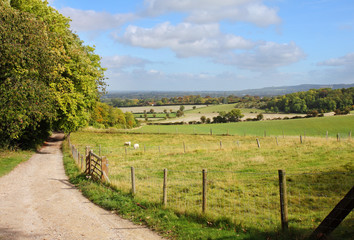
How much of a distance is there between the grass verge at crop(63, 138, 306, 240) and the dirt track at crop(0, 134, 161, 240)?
1.17 ft

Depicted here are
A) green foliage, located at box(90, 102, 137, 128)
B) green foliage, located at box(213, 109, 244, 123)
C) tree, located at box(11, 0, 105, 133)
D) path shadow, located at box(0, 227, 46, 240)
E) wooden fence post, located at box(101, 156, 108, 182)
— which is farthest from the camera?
Answer: green foliage, located at box(213, 109, 244, 123)

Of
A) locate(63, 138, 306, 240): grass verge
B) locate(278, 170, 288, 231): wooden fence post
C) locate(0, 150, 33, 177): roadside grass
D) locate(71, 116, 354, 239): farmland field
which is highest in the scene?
locate(278, 170, 288, 231): wooden fence post

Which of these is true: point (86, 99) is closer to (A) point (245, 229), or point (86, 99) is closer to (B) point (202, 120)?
(A) point (245, 229)

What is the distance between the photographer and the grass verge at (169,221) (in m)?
7.91

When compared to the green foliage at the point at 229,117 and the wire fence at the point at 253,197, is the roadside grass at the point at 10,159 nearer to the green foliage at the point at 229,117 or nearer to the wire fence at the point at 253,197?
the wire fence at the point at 253,197

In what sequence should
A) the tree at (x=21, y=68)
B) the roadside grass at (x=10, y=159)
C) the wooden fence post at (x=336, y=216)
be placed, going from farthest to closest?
1. the roadside grass at (x=10, y=159)
2. the tree at (x=21, y=68)
3. the wooden fence post at (x=336, y=216)

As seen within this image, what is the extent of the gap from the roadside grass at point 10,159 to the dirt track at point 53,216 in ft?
13.1

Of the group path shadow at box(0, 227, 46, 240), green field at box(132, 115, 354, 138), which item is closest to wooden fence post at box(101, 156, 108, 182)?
path shadow at box(0, 227, 46, 240)

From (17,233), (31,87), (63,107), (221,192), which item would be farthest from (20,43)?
(221,192)

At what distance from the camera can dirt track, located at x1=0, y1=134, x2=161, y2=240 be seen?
9.05 metres

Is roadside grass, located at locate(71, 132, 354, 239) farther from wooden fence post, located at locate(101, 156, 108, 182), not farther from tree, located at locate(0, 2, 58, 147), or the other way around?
tree, located at locate(0, 2, 58, 147)

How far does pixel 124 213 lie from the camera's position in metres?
10.8

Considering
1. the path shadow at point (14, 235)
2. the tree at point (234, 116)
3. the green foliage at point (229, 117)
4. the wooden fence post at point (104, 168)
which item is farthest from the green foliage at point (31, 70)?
the tree at point (234, 116)

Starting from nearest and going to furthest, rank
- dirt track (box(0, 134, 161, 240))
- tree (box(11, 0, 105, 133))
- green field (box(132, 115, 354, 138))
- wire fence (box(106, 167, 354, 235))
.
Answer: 1. dirt track (box(0, 134, 161, 240))
2. wire fence (box(106, 167, 354, 235))
3. tree (box(11, 0, 105, 133))
4. green field (box(132, 115, 354, 138))
